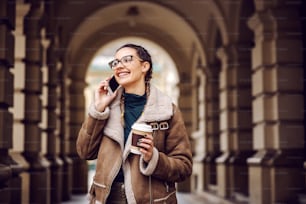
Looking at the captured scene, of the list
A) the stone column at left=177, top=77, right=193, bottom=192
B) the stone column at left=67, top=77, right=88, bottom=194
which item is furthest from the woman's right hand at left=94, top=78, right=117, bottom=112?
the stone column at left=177, top=77, right=193, bottom=192

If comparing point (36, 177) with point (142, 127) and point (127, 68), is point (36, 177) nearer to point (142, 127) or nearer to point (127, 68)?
point (127, 68)

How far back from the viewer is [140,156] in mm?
2682

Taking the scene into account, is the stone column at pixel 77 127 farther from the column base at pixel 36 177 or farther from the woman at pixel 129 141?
the woman at pixel 129 141

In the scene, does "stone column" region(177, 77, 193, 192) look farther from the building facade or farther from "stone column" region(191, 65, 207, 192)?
"stone column" region(191, 65, 207, 192)

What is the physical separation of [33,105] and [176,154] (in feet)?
24.4

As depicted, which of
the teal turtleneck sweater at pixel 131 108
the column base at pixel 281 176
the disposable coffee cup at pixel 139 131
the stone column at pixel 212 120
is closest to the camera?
the disposable coffee cup at pixel 139 131

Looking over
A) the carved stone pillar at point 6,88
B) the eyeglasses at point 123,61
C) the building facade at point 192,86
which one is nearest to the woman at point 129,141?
the eyeglasses at point 123,61

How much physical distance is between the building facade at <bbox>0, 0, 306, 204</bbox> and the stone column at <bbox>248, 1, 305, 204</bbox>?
2 cm

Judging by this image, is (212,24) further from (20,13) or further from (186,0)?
(20,13)

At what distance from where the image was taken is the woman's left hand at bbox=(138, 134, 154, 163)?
2547 millimetres

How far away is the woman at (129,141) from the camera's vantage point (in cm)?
269

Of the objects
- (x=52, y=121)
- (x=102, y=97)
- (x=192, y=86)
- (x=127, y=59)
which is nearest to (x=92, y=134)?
(x=102, y=97)

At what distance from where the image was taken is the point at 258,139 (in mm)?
10078

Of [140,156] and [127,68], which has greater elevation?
[127,68]
